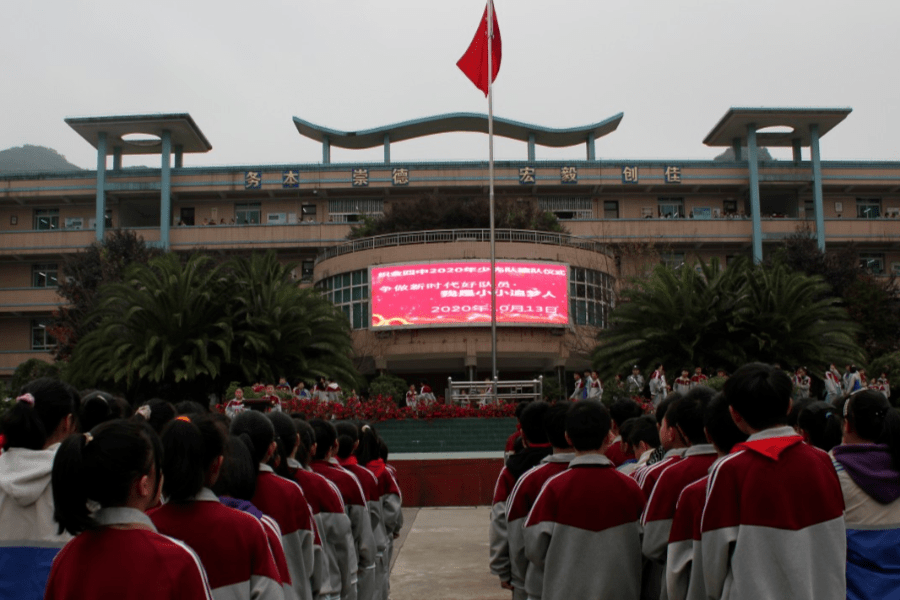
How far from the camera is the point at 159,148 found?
157 feet

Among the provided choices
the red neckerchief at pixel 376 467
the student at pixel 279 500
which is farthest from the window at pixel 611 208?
the student at pixel 279 500

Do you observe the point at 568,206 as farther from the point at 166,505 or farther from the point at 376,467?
the point at 166,505

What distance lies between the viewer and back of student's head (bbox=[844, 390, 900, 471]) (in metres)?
4.04

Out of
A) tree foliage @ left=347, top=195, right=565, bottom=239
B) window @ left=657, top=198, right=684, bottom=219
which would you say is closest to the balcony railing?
tree foliage @ left=347, top=195, right=565, bottom=239

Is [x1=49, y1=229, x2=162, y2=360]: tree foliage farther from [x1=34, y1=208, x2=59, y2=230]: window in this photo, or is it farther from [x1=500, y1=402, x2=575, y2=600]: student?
[x1=500, y1=402, x2=575, y2=600]: student

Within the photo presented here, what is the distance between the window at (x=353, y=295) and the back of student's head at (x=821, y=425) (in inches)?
1321

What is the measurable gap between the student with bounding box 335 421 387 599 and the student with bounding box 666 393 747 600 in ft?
11.7

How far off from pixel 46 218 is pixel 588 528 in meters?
48.8

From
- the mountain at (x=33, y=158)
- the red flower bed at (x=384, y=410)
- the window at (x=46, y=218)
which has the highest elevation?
the mountain at (x=33, y=158)

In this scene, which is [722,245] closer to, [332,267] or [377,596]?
[332,267]

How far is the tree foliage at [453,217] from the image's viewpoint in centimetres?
4200

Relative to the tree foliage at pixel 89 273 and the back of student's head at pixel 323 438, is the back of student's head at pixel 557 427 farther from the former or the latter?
the tree foliage at pixel 89 273

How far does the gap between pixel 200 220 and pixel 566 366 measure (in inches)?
801

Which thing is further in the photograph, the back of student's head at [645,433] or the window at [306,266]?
the window at [306,266]
